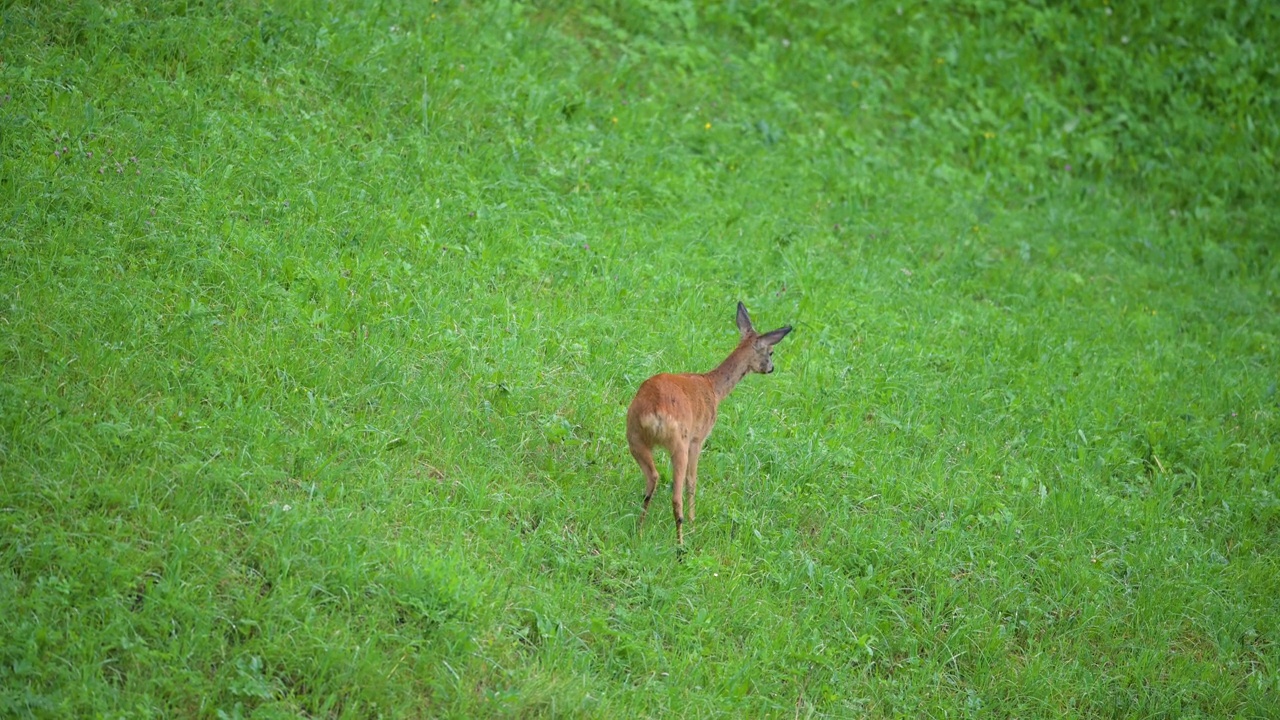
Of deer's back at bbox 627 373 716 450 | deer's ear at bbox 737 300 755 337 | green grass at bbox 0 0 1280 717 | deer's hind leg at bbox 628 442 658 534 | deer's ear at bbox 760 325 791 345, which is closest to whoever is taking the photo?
green grass at bbox 0 0 1280 717

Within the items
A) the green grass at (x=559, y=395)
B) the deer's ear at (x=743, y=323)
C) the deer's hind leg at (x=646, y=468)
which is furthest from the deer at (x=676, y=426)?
the deer's ear at (x=743, y=323)

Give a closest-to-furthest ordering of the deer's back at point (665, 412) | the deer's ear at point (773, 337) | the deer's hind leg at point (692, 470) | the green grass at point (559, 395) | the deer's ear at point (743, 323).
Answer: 1. the green grass at point (559, 395)
2. the deer's back at point (665, 412)
3. the deer's hind leg at point (692, 470)
4. the deer's ear at point (773, 337)
5. the deer's ear at point (743, 323)

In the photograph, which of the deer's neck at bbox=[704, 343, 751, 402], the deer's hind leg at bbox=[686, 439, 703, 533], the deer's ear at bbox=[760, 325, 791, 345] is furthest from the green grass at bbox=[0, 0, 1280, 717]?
the deer's ear at bbox=[760, 325, 791, 345]

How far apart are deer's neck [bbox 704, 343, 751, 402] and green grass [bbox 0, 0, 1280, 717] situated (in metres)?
0.40

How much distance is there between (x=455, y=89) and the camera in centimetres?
985

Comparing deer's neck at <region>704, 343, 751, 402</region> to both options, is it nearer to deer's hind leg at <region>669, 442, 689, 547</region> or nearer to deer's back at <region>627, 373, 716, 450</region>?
deer's back at <region>627, 373, 716, 450</region>

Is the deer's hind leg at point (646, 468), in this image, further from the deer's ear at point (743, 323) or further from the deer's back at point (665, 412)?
the deer's ear at point (743, 323)

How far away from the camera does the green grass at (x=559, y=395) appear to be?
5.42 meters

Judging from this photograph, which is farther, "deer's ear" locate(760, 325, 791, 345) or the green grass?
"deer's ear" locate(760, 325, 791, 345)

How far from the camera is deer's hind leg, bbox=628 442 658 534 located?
659 cm

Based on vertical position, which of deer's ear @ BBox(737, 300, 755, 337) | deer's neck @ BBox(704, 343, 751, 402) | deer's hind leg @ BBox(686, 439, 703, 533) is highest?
deer's ear @ BBox(737, 300, 755, 337)

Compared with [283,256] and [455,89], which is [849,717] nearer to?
[283,256]

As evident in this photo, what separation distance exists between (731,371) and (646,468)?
1178 millimetres

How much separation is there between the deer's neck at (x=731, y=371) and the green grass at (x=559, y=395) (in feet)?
1.31
